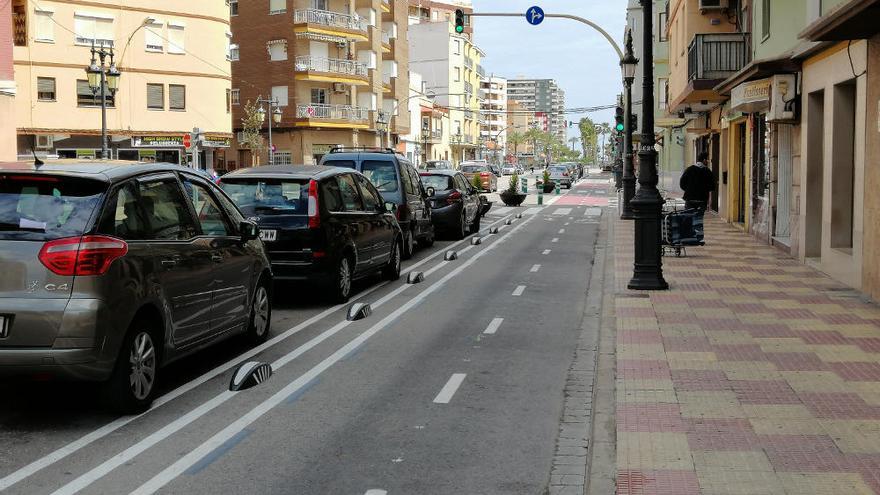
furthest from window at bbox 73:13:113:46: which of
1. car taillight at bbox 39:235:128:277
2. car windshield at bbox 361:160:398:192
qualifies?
car taillight at bbox 39:235:128:277

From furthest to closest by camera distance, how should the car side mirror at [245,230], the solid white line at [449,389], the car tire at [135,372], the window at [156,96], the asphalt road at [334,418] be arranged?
the window at [156,96] → the car side mirror at [245,230] → the solid white line at [449,389] → the car tire at [135,372] → the asphalt road at [334,418]

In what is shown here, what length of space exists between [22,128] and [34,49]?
12.0ft

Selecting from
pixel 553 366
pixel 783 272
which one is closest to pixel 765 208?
pixel 783 272

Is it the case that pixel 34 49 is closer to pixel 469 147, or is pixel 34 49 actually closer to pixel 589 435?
pixel 589 435

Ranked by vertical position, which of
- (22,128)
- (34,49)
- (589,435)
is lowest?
(589,435)

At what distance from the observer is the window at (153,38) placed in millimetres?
A: 48531

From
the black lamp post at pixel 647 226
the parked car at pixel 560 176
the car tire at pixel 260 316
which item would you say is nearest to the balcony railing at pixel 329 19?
the parked car at pixel 560 176

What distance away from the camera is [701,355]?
8867mm

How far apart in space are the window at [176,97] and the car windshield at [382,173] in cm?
3397

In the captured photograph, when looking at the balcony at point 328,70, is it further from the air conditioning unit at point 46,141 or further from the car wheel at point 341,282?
the car wheel at point 341,282

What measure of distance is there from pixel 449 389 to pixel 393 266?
737 cm

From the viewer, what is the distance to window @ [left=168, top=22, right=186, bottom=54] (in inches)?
1950

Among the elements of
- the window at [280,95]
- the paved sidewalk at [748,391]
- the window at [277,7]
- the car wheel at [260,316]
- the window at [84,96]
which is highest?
the window at [277,7]

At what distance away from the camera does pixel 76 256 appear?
6.36 metres
